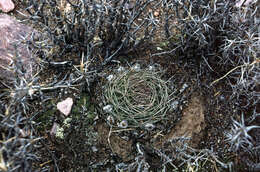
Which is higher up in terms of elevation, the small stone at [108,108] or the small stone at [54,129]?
the small stone at [108,108]

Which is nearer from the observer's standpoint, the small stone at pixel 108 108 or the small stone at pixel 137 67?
the small stone at pixel 108 108

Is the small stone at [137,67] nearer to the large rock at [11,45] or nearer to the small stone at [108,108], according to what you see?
the small stone at [108,108]

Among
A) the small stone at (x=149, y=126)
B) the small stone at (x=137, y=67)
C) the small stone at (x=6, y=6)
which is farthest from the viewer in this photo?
the small stone at (x=6, y=6)

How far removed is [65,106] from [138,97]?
42 centimetres

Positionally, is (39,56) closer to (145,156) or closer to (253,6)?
(145,156)

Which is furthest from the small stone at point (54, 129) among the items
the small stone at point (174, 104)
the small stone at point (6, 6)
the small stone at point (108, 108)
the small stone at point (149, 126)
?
the small stone at point (6, 6)

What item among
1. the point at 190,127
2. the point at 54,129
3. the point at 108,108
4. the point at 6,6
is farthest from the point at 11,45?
the point at 190,127

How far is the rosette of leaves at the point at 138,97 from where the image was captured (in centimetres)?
150

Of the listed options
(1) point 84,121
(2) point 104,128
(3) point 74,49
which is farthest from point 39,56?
(2) point 104,128

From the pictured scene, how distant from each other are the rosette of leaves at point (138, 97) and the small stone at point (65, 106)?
0.21m

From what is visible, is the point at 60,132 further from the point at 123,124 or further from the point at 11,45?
the point at 11,45

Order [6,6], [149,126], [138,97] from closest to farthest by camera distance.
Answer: [149,126] → [138,97] → [6,6]

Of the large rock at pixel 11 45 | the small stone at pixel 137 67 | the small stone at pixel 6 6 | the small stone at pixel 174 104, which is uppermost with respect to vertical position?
the small stone at pixel 6 6

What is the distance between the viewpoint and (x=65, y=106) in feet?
5.11
